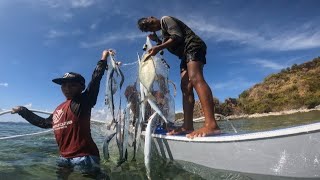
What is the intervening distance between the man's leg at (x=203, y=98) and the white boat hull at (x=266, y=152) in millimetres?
226

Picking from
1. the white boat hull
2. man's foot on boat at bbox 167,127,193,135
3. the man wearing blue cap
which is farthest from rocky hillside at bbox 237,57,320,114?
the man wearing blue cap

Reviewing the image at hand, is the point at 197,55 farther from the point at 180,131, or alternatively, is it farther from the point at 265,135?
the point at 265,135

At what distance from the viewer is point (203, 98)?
533 cm

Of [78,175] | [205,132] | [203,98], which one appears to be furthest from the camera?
[203,98]

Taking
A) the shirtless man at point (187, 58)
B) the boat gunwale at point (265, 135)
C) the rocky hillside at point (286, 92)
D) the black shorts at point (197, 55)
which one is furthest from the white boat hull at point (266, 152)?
the rocky hillside at point (286, 92)

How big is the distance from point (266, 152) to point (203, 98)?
1.58m

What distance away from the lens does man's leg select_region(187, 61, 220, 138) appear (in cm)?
517

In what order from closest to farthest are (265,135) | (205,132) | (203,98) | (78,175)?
1. (265,135)
2. (205,132)
3. (78,175)
4. (203,98)

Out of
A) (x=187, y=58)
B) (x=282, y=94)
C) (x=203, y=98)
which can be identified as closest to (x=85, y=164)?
(x=203, y=98)

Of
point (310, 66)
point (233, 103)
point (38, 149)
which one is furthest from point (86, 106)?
point (310, 66)

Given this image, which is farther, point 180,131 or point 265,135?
point 180,131

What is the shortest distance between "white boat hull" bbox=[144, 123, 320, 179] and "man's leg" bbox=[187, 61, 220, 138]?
23 cm

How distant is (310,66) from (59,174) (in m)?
106

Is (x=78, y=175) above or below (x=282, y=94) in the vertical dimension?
below
